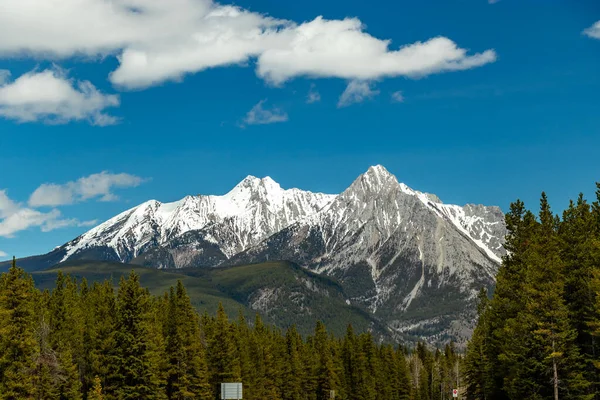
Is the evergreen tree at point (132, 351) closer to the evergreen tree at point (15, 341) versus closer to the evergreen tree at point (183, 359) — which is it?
the evergreen tree at point (15, 341)

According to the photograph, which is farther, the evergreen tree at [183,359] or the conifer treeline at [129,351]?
the evergreen tree at [183,359]

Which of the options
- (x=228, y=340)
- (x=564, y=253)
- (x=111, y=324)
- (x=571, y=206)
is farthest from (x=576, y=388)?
(x=228, y=340)

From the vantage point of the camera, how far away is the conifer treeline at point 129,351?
60.3 m

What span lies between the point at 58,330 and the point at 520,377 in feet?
175

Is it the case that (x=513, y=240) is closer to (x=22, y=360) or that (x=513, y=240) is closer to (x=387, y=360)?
A: (x=22, y=360)

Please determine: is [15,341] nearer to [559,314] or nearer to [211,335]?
[559,314]

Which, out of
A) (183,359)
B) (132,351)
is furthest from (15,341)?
(183,359)

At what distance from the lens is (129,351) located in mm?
71625

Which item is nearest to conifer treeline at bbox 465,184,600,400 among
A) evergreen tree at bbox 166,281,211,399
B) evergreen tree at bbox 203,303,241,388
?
evergreen tree at bbox 166,281,211,399

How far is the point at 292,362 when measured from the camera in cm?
13362

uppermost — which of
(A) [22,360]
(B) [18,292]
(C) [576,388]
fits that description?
(B) [18,292]

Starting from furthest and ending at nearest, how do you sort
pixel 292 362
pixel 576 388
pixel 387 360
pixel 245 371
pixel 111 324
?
1. pixel 387 360
2. pixel 292 362
3. pixel 245 371
4. pixel 111 324
5. pixel 576 388

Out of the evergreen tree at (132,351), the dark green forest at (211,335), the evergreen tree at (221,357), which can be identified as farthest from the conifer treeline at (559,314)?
the evergreen tree at (221,357)

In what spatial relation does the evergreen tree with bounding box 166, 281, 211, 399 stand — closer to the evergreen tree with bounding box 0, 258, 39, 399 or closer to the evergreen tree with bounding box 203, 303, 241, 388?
the evergreen tree with bounding box 203, 303, 241, 388
